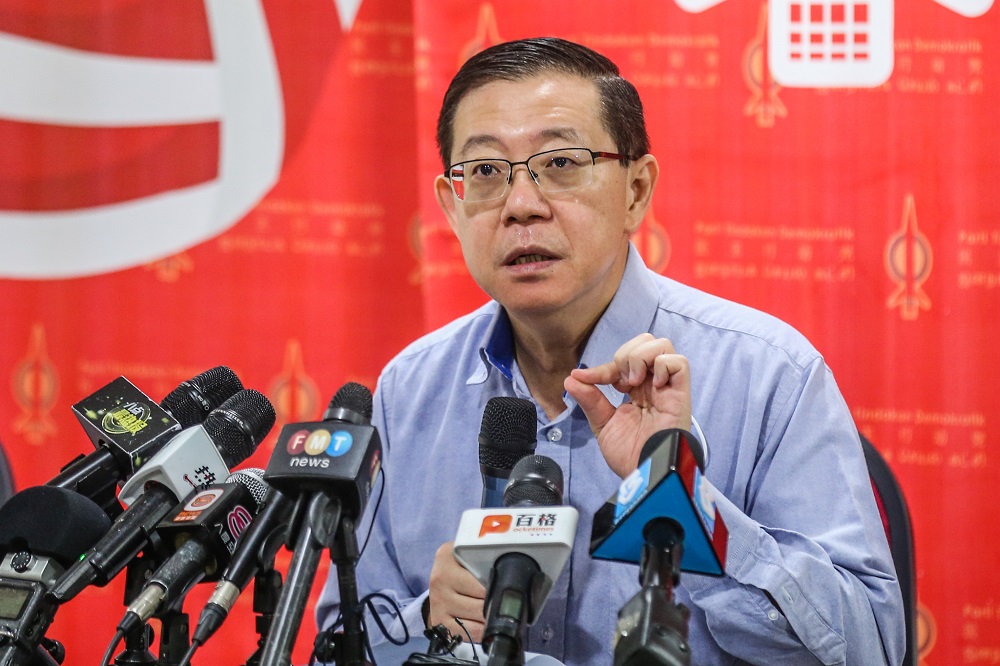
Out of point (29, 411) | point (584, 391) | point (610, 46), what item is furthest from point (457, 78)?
point (29, 411)

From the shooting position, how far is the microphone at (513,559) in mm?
893

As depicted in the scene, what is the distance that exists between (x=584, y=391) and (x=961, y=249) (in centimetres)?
161

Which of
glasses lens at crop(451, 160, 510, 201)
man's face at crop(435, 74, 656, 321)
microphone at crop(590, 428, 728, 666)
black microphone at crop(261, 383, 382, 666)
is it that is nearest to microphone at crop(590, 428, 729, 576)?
microphone at crop(590, 428, 728, 666)

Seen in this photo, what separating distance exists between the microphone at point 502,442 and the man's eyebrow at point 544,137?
57 centimetres

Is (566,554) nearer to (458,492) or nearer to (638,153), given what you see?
(458,492)

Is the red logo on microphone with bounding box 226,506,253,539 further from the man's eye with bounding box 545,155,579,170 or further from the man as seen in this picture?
the man's eye with bounding box 545,155,579,170

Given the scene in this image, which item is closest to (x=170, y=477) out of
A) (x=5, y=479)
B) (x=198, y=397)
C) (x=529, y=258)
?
(x=198, y=397)

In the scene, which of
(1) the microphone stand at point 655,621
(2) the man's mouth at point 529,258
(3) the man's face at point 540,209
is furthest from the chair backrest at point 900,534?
(1) the microphone stand at point 655,621

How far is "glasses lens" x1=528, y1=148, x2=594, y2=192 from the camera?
173cm

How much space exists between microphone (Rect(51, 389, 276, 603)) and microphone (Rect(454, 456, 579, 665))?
376 millimetres

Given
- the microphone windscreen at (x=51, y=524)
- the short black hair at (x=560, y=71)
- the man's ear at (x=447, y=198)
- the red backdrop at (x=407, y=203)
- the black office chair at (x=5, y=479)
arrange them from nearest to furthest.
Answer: the microphone windscreen at (x=51, y=524), the short black hair at (x=560, y=71), the man's ear at (x=447, y=198), the black office chair at (x=5, y=479), the red backdrop at (x=407, y=203)

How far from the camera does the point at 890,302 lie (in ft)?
8.62

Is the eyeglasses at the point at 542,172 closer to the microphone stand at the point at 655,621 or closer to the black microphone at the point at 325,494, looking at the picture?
the black microphone at the point at 325,494

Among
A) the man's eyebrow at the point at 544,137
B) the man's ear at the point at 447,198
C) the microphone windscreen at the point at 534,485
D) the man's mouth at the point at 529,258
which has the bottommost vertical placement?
the microphone windscreen at the point at 534,485
